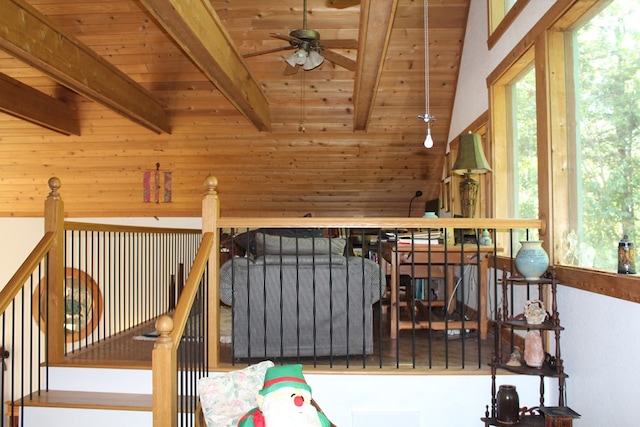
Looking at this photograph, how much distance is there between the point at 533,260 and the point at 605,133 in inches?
30.9

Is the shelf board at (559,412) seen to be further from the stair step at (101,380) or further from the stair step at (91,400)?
the stair step at (101,380)

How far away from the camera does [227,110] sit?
6.39m

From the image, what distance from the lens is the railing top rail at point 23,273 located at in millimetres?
2805

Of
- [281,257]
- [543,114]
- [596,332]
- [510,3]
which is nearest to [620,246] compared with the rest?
[596,332]

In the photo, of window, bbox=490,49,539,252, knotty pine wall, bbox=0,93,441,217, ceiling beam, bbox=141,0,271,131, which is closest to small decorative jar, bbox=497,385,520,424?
window, bbox=490,49,539,252

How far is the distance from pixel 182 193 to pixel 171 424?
211 inches

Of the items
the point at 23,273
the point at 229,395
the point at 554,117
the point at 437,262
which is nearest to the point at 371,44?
the point at 554,117

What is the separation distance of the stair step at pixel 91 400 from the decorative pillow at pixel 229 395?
0.90 m

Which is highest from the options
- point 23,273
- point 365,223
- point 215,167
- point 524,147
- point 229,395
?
point 215,167

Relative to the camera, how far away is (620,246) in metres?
2.46

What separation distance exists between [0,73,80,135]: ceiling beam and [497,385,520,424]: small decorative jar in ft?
17.0

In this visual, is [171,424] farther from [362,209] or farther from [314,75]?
[362,209]

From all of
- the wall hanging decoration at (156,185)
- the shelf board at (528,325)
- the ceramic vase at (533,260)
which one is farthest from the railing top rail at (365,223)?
the wall hanging decoration at (156,185)

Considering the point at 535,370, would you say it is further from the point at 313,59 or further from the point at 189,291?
the point at 313,59
